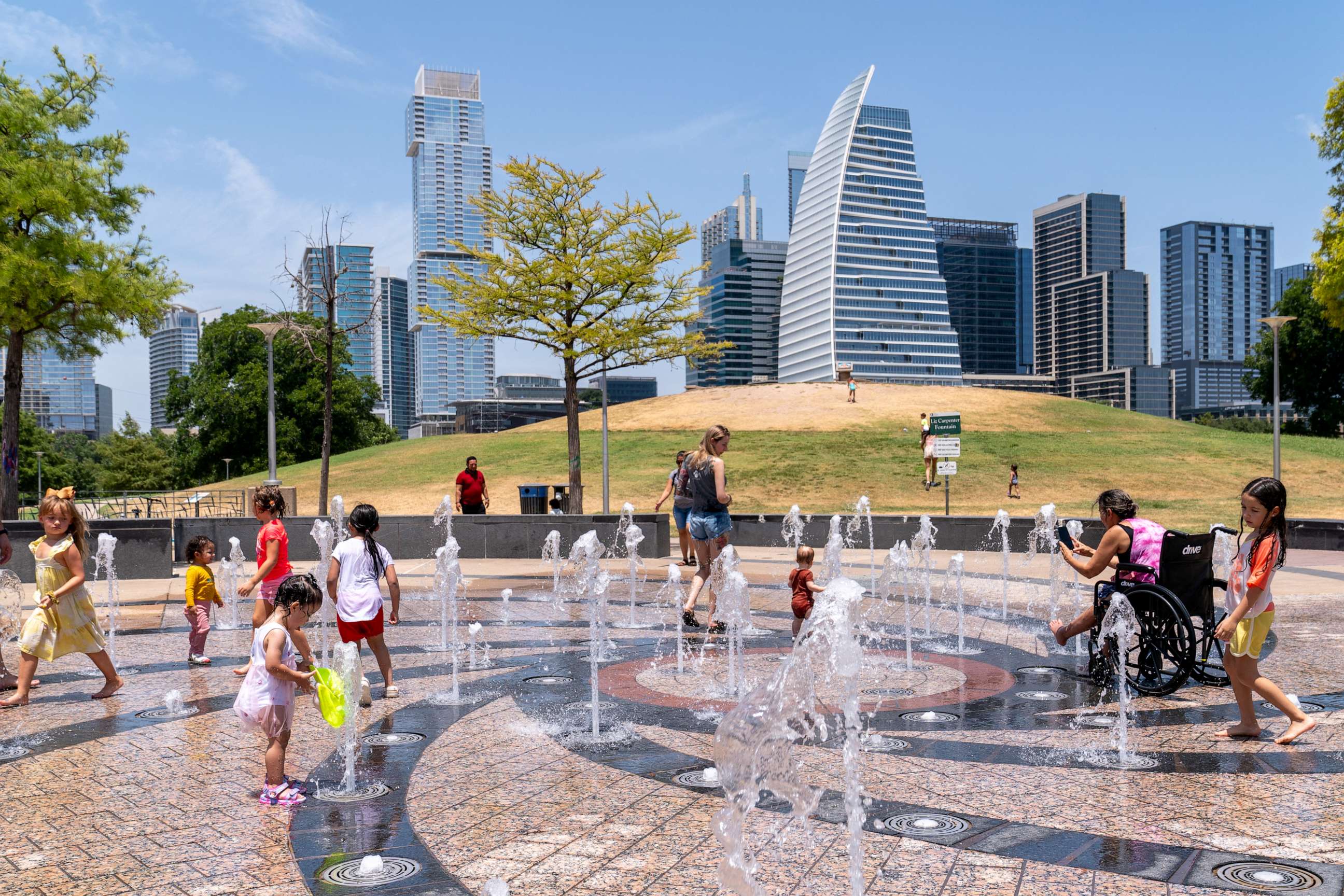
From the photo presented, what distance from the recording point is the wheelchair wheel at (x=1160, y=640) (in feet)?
22.7

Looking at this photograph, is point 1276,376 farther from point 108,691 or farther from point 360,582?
point 108,691

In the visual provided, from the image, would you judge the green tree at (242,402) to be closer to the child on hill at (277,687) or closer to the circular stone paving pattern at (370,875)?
the child on hill at (277,687)

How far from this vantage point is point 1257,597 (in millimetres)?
5574

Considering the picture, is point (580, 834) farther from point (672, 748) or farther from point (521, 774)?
point (672, 748)

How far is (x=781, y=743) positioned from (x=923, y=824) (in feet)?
4.28

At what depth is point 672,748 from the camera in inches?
232

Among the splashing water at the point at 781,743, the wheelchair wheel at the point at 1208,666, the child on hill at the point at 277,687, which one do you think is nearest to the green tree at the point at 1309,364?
the wheelchair wheel at the point at 1208,666

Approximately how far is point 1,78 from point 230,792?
92.1 feet

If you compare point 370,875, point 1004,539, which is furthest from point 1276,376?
point 370,875

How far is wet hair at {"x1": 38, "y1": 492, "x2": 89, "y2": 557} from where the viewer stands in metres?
7.10

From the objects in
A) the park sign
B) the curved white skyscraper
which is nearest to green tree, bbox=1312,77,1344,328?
the park sign

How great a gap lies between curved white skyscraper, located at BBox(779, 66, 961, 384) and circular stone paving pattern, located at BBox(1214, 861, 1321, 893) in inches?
6498

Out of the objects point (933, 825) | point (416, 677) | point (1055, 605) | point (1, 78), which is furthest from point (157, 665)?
point (1, 78)

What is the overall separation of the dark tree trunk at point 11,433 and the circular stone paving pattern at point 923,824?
24314mm
